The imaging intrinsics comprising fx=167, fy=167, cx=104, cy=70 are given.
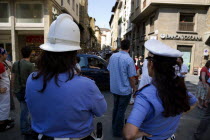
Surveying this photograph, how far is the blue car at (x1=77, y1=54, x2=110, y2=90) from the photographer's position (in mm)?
7422

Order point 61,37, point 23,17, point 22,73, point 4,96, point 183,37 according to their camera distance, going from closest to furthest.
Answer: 1. point 61,37
2. point 22,73
3. point 4,96
4. point 23,17
5. point 183,37

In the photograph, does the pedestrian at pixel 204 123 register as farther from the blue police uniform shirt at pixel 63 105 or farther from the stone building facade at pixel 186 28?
the stone building facade at pixel 186 28

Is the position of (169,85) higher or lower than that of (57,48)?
lower

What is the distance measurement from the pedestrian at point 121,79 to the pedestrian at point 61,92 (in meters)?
1.86

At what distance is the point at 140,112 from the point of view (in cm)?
126

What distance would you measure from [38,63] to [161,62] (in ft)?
3.40

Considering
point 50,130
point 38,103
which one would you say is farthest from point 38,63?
point 50,130

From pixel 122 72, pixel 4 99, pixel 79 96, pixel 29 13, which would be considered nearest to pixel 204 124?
pixel 122 72

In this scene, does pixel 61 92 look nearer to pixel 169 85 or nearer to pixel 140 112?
pixel 140 112

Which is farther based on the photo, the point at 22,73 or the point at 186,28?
the point at 186,28

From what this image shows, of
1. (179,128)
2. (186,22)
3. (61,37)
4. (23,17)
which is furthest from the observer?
(186,22)

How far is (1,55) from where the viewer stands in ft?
11.7

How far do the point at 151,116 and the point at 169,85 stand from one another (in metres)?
0.29

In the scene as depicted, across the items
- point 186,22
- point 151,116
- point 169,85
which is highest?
point 186,22
